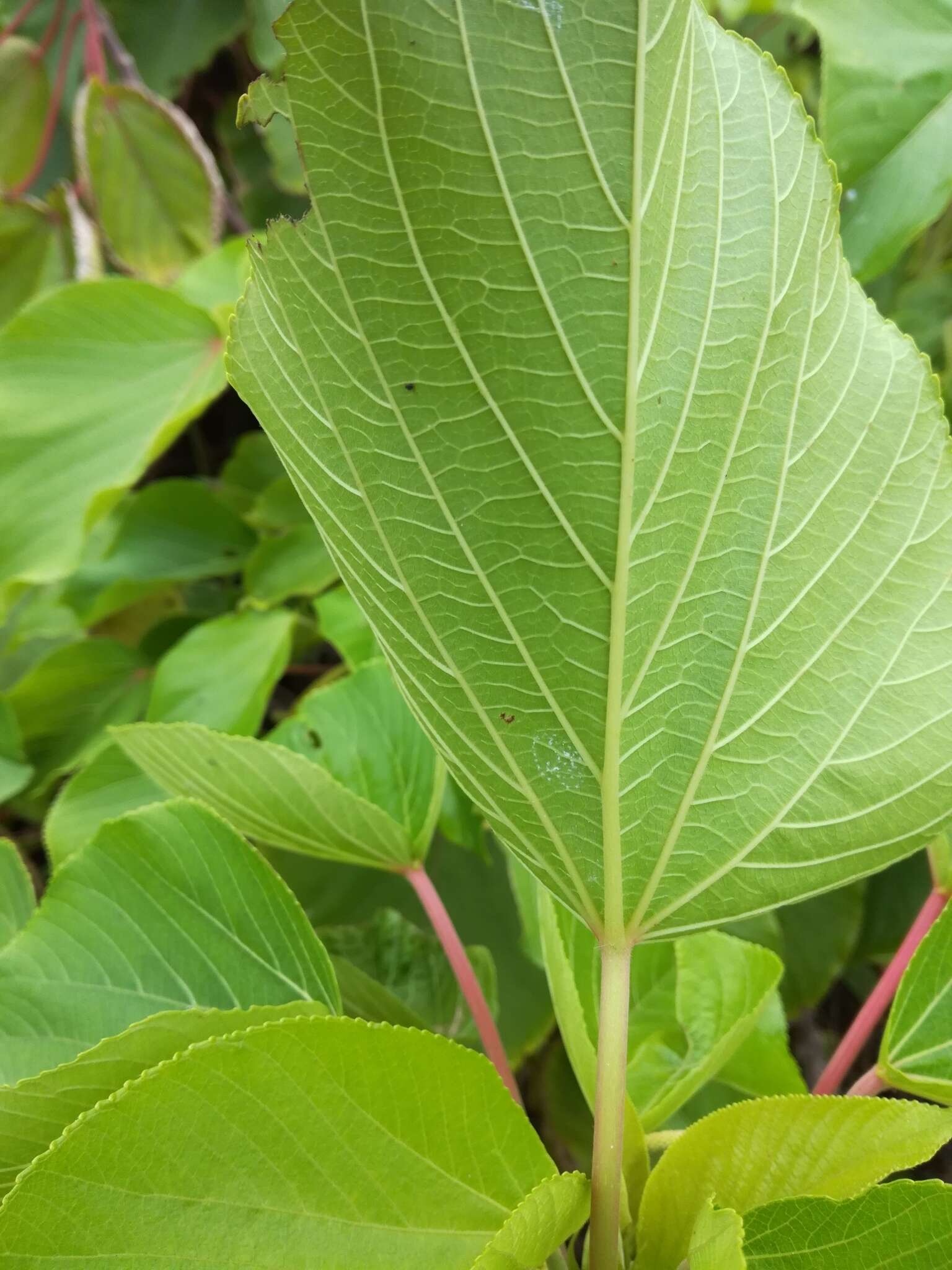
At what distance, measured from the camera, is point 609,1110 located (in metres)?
0.19

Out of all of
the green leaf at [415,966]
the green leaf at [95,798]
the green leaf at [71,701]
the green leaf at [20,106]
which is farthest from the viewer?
the green leaf at [20,106]

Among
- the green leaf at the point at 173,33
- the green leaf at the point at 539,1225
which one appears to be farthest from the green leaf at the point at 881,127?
the green leaf at the point at 173,33

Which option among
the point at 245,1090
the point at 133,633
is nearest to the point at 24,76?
the point at 133,633

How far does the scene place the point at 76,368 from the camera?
55 centimetres

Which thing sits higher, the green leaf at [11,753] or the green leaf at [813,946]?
the green leaf at [813,946]

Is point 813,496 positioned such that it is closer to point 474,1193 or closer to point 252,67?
point 474,1193

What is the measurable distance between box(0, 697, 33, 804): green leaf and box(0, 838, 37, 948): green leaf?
7.7 inches

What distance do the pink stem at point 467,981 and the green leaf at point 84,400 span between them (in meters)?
0.32

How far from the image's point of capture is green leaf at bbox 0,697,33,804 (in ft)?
1.72

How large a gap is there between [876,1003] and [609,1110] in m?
0.11

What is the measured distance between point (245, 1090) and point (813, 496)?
148mm

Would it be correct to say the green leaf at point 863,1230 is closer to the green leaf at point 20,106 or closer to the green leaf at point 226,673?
the green leaf at point 226,673

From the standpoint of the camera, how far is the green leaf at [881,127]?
0.40 m

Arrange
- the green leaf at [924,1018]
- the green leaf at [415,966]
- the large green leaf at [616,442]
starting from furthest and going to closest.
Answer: the green leaf at [415,966]
the green leaf at [924,1018]
the large green leaf at [616,442]
